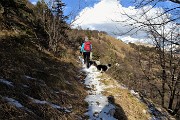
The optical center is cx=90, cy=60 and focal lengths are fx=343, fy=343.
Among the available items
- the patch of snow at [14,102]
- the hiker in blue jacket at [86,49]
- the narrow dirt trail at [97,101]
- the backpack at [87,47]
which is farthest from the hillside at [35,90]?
the backpack at [87,47]

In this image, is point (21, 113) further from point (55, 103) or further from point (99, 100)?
point (99, 100)

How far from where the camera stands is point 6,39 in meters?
13.7

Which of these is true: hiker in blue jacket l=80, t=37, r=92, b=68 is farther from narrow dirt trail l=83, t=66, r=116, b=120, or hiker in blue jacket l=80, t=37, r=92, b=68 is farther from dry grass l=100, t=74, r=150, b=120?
dry grass l=100, t=74, r=150, b=120

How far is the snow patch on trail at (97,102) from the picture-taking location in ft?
33.5

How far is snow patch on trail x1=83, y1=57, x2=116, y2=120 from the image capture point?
10220mm

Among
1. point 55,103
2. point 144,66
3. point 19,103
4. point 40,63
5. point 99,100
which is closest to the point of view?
point 19,103

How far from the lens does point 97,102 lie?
1155cm

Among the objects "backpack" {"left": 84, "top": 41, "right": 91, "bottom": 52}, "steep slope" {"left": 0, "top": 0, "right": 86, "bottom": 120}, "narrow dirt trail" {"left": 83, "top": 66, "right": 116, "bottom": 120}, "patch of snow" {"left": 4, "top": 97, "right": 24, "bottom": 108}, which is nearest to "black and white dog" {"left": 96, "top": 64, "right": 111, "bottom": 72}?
"backpack" {"left": 84, "top": 41, "right": 91, "bottom": 52}

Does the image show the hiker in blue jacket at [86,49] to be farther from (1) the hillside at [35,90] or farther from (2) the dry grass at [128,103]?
(2) the dry grass at [128,103]

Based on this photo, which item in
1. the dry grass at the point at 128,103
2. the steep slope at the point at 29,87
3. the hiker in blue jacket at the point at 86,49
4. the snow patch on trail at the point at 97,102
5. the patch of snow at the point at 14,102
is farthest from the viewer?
the hiker in blue jacket at the point at 86,49

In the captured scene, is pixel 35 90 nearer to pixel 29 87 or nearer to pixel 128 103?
pixel 29 87

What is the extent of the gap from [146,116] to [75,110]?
131 inches

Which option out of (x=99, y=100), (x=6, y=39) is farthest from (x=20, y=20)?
(x=99, y=100)

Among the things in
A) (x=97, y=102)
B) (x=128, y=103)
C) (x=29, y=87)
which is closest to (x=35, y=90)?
(x=29, y=87)
